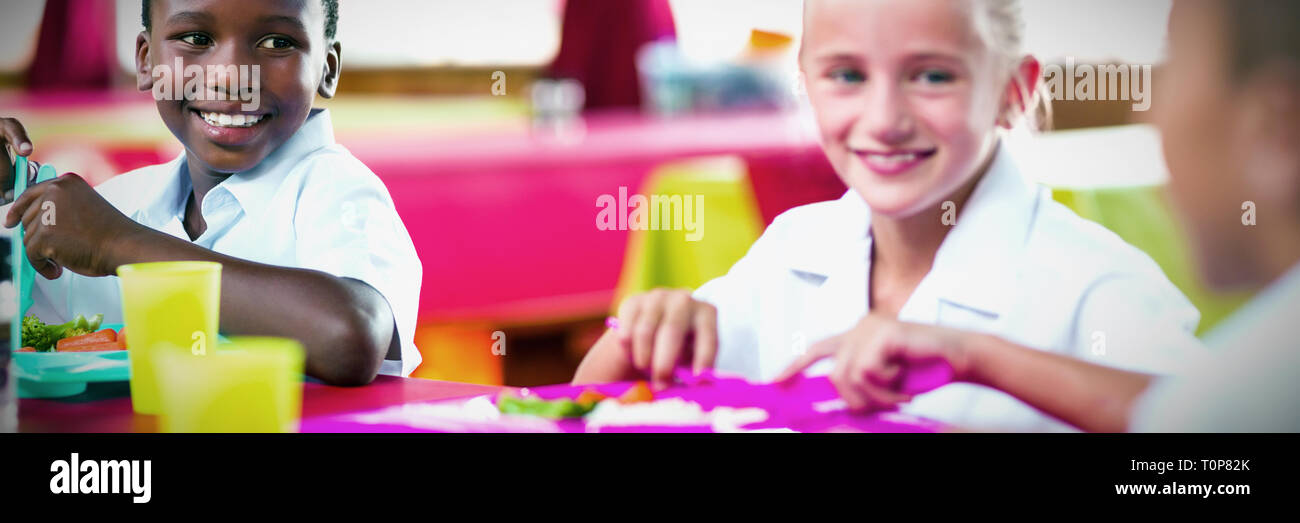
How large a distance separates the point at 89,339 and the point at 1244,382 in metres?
1.14

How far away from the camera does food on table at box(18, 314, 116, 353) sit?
1187 millimetres

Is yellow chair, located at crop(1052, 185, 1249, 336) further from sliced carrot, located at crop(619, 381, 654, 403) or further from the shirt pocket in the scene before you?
sliced carrot, located at crop(619, 381, 654, 403)

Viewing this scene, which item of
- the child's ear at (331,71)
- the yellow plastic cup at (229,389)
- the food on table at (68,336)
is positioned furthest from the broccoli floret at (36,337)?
the child's ear at (331,71)

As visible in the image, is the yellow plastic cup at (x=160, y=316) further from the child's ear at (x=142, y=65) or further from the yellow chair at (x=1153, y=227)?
the yellow chair at (x=1153, y=227)

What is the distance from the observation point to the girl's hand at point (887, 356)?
1107 mm

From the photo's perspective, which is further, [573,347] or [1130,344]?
[573,347]

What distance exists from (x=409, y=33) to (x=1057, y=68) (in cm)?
68

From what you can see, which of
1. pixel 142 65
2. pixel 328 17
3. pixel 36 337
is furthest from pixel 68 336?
pixel 328 17

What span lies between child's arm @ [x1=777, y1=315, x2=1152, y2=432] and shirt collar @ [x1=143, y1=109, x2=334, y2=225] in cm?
58
